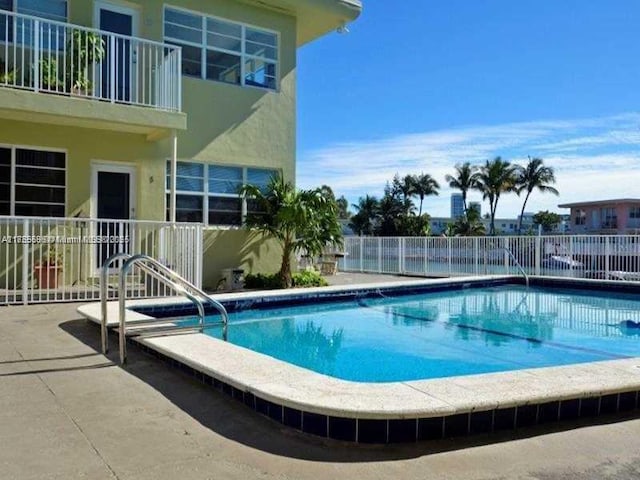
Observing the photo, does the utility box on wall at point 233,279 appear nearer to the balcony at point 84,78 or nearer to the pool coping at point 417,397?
the balcony at point 84,78

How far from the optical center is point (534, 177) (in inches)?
2283

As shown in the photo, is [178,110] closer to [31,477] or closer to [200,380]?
[200,380]

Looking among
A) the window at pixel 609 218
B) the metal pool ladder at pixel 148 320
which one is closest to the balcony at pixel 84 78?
the metal pool ladder at pixel 148 320

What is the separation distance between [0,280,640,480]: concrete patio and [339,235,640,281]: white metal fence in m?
14.8

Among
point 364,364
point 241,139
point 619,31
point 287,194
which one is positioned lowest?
point 364,364

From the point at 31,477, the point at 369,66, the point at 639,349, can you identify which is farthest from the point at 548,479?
the point at 369,66

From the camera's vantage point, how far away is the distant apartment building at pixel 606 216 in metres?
53.1

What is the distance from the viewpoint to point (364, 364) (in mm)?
7914

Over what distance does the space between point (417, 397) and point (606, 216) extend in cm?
5769

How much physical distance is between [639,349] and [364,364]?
4.54m

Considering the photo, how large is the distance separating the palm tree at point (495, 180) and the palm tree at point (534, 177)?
1.10 meters

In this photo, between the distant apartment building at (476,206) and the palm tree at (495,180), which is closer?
the palm tree at (495,180)

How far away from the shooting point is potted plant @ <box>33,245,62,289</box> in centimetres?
1121

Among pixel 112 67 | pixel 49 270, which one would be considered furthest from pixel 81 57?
pixel 49 270
